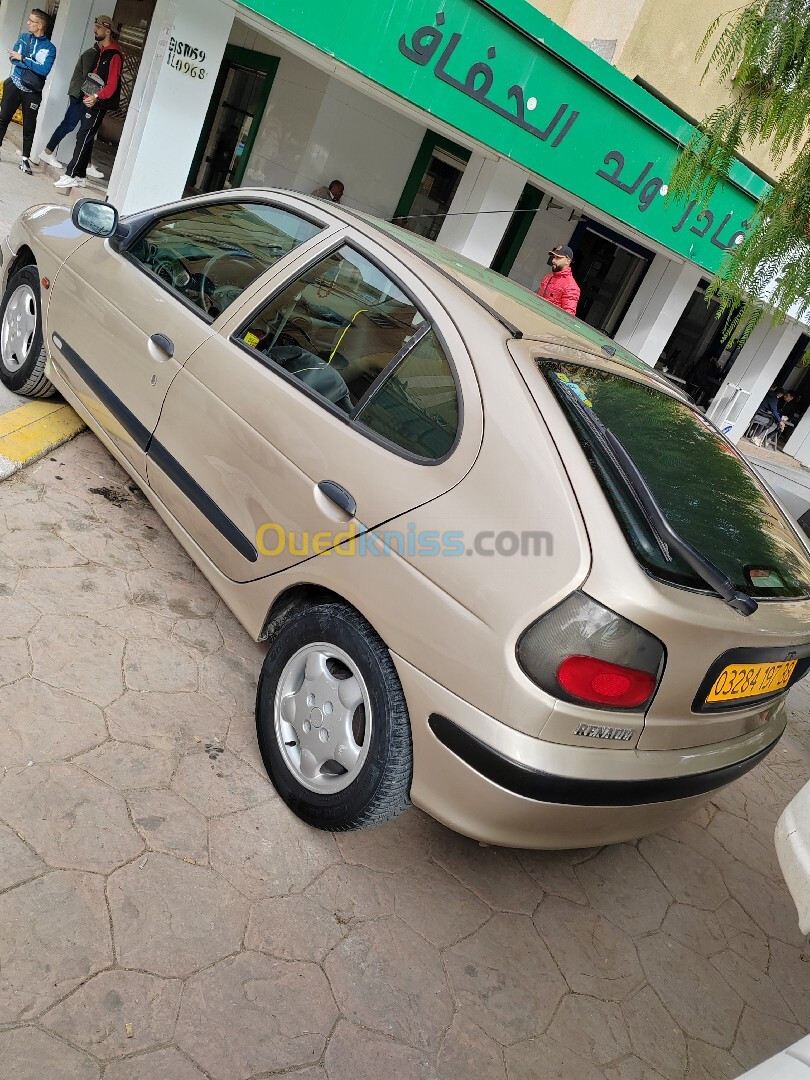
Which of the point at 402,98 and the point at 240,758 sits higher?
the point at 402,98

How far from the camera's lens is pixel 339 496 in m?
2.44

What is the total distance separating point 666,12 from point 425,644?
1159 centimetres

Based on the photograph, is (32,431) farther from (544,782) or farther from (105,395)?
(544,782)

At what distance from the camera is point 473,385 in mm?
2346

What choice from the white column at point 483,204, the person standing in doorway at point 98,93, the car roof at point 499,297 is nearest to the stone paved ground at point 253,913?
the car roof at point 499,297

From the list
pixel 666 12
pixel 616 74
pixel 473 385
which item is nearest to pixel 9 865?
pixel 473 385

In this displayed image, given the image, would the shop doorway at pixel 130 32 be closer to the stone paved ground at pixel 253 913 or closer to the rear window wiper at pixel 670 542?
the stone paved ground at pixel 253 913

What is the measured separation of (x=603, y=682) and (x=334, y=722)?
0.83 m

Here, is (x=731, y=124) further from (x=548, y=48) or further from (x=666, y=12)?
(x=666, y=12)

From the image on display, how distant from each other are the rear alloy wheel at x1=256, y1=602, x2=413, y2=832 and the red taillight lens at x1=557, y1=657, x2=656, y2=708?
498 millimetres

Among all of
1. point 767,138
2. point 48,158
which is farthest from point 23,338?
point 48,158

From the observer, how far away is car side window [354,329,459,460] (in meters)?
2.37

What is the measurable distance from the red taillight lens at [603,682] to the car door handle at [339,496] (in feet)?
2.57

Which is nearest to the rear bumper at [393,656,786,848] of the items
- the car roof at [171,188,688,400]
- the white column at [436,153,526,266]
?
the car roof at [171,188,688,400]
